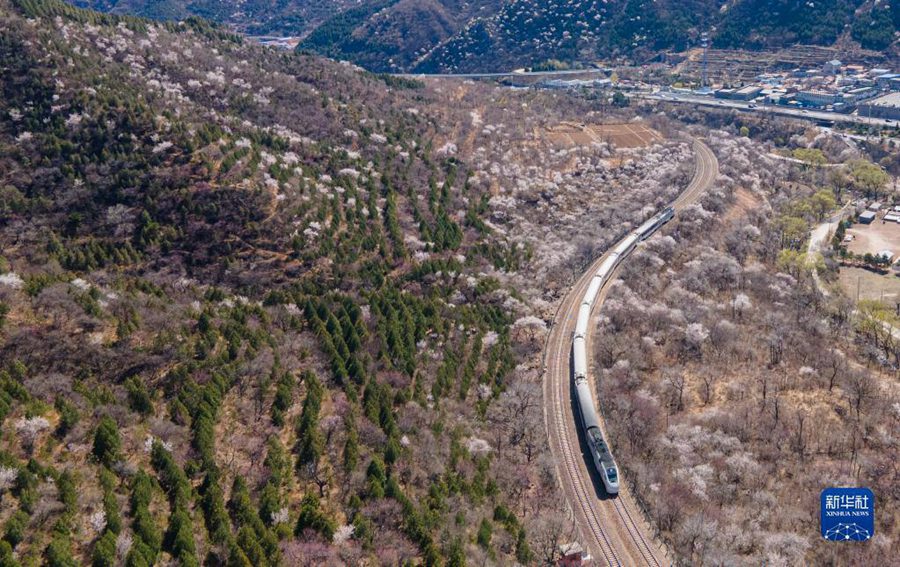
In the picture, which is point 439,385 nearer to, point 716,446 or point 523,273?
point 716,446

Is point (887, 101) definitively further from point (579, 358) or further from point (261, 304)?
point (261, 304)

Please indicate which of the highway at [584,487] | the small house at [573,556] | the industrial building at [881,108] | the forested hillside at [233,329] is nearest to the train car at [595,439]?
the highway at [584,487]

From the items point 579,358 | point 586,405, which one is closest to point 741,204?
point 579,358

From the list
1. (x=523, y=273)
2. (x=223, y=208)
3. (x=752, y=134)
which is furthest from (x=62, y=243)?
(x=752, y=134)

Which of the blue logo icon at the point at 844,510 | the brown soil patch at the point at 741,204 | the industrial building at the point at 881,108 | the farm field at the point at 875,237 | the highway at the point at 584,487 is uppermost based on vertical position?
the industrial building at the point at 881,108

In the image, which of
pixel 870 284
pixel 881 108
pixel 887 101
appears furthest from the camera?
pixel 887 101

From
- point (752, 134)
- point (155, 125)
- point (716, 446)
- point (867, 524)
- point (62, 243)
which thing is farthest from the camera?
point (752, 134)

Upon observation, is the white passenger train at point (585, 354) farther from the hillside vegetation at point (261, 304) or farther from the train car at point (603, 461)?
the hillside vegetation at point (261, 304)
